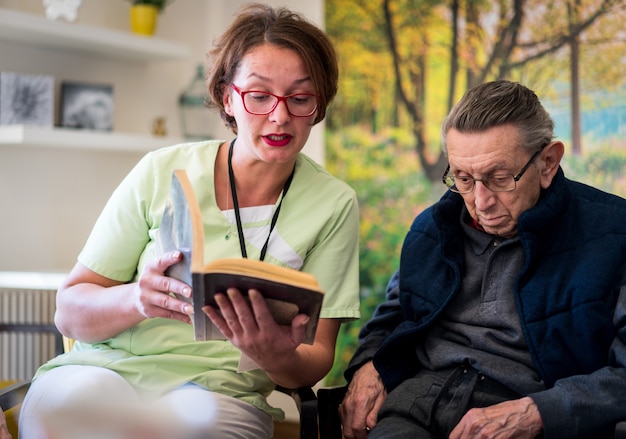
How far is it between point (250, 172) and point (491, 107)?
611 mm

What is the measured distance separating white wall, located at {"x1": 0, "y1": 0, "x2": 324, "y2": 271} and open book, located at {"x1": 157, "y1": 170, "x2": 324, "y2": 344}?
2.10 metres

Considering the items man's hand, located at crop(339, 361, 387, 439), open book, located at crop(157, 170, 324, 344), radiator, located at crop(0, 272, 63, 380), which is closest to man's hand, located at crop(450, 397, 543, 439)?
man's hand, located at crop(339, 361, 387, 439)

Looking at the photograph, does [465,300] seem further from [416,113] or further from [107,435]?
[416,113]

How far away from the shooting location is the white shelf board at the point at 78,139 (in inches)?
126

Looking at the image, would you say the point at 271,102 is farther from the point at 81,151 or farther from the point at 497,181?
the point at 81,151

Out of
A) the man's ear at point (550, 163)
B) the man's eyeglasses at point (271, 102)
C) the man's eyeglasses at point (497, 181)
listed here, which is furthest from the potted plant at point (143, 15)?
the man's ear at point (550, 163)

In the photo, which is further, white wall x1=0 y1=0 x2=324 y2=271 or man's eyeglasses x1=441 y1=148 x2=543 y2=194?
white wall x1=0 y1=0 x2=324 y2=271

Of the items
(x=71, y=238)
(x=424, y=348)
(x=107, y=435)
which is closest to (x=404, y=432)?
(x=424, y=348)

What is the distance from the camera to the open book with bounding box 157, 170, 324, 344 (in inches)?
56.6

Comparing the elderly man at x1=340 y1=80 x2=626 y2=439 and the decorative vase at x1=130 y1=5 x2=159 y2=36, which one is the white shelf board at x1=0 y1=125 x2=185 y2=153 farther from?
the elderly man at x1=340 y1=80 x2=626 y2=439

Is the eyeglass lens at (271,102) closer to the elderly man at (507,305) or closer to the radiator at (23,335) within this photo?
the elderly man at (507,305)

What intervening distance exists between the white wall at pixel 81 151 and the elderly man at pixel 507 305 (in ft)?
6.44

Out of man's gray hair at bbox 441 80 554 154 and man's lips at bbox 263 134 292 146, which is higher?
man's gray hair at bbox 441 80 554 154

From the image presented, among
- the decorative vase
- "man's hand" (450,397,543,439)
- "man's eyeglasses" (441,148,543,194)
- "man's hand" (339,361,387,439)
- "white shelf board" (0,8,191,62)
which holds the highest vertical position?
the decorative vase
